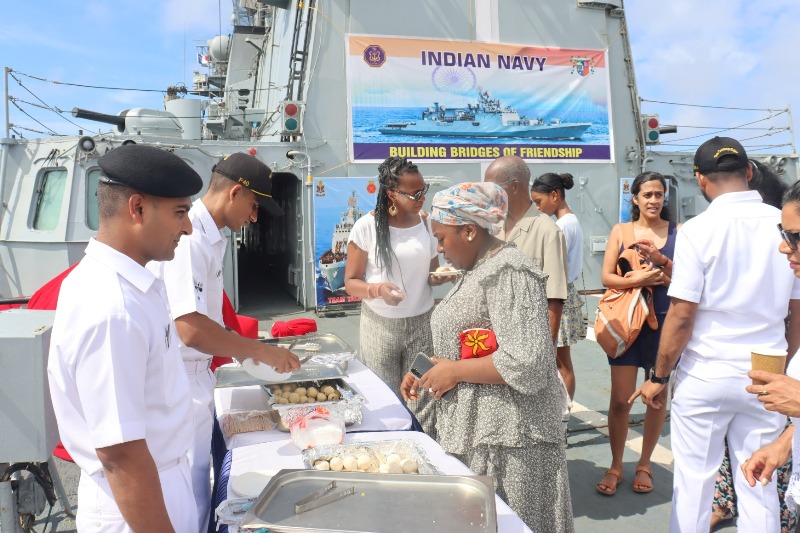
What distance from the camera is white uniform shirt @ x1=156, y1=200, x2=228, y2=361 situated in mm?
2182

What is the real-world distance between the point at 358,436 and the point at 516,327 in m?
0.86

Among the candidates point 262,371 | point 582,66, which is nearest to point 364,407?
point 262,371

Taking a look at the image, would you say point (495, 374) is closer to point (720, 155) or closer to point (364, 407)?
point (364, 407)

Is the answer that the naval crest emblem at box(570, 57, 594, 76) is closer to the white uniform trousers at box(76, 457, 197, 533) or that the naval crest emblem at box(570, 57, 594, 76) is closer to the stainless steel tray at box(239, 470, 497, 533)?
the stainless steel tray at box(239, 470, 497, 533)

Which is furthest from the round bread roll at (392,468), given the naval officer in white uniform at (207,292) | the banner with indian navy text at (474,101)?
the banner with indian navy text at (474,101)

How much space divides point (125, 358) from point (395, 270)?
7.29ft

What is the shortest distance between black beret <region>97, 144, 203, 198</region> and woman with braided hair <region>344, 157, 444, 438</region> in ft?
6.16

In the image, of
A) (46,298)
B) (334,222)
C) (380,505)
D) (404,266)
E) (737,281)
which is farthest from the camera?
(334,222)

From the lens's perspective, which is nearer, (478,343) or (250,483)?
(250,483)

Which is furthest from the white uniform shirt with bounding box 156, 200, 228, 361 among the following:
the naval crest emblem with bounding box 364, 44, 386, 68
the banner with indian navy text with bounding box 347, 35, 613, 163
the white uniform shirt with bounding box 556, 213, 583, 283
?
the naval crest emblem with bounding box 364, 44, 386, 68

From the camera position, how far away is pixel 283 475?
1.79m

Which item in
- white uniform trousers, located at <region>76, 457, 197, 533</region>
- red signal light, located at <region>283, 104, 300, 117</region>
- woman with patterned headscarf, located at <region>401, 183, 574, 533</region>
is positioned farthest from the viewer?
red signal light, located at <region>283, 104, 300, 117</region>

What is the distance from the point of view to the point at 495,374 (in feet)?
6.66

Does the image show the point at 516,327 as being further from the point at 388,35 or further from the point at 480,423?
the point at 388,35
